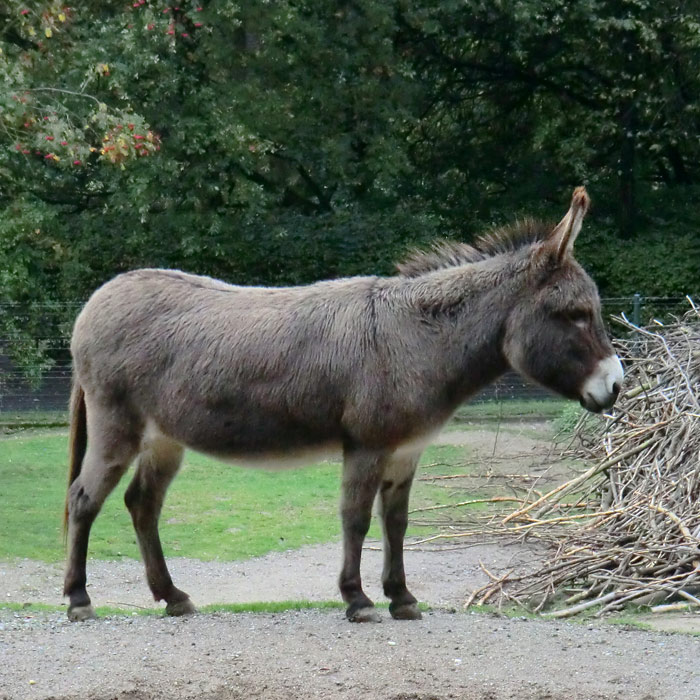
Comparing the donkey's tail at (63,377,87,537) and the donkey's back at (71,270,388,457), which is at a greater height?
the donkey's back at (71,270,388,457)

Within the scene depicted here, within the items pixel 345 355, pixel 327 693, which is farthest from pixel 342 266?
pixel 327 693

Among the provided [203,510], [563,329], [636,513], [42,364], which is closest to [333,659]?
[563,329]

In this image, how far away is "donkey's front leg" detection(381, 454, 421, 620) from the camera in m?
6.45

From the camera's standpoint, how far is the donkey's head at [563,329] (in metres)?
6.11

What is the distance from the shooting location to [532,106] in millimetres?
23078

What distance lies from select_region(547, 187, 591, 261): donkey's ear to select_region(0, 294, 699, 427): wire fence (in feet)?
41.1

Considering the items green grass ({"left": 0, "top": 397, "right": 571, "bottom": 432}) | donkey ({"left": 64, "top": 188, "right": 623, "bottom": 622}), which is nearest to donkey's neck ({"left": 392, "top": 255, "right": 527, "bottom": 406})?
donkey ({"left": 64, "top": 188, "right": 623, "bottom": 622})

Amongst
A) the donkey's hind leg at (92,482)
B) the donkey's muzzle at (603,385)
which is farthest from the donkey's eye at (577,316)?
the donkey's hind leg at (92,482)

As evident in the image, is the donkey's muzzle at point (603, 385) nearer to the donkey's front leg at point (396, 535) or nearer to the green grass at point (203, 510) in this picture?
the donkey's front leg at point (396, 535)

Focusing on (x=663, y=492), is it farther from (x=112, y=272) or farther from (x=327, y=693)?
(x=112, y=272)

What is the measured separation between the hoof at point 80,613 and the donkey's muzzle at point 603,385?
3.11 metres

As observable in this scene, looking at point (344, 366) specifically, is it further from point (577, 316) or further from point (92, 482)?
point (92, 482)

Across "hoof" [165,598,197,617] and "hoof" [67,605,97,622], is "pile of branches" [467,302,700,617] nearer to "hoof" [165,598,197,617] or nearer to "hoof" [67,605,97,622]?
"hoof" [165,598,197,617]

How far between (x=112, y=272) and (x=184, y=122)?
12.4 ft
